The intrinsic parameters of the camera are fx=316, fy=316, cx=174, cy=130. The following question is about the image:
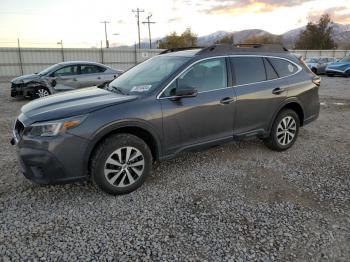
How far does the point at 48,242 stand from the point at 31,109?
1687 millimetres

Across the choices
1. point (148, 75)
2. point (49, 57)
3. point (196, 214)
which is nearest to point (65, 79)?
point (148, 75)

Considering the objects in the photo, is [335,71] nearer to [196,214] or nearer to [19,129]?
[196,214]

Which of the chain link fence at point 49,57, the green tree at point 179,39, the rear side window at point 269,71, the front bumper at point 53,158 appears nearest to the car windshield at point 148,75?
the front bumper at point 53,158

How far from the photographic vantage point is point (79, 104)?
369cm

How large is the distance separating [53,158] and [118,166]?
0.73 metres

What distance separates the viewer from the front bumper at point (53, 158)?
335cm

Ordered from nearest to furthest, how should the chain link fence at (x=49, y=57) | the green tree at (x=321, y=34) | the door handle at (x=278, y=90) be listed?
the door handle at (x=278, y=90)
the chain link fence at (x=49, y=57)
the green tree at (x=321, y=34)

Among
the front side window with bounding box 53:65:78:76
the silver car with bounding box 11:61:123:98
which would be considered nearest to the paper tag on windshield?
the silver car with bounding box 11:61:123:98

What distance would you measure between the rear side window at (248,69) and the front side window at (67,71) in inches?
309

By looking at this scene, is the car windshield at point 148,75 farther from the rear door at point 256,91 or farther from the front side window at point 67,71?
the front side window at point 67,71

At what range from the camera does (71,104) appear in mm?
3744

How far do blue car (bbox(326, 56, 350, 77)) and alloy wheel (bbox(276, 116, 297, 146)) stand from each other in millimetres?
18152

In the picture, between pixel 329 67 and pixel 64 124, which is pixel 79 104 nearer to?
pixel 64 124

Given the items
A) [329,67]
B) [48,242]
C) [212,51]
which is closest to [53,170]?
[48,242]
